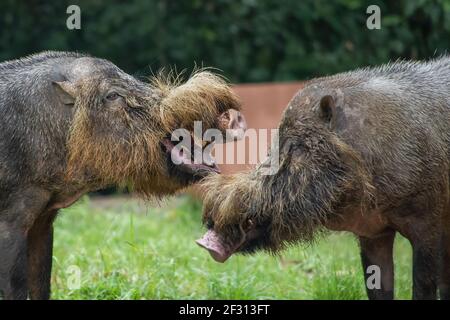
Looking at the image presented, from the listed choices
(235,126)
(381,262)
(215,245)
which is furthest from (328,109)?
(381,262)

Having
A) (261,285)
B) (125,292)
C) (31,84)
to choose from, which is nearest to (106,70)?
(31,84)

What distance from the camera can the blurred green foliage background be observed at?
10398mm

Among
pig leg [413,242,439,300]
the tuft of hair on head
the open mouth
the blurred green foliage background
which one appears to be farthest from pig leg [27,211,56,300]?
A: the blurred green foliage background

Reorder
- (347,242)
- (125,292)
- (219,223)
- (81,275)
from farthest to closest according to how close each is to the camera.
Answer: (347,242) < (81,275) < (125,292) < (219,223)

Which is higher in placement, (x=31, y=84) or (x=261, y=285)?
(x=31, y=84)

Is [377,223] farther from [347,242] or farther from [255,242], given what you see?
[347,242]

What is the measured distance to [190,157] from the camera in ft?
16.6

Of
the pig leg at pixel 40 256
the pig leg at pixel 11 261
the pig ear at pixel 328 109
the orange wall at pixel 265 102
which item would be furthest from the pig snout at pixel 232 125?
the orange wall at pixel 265 102

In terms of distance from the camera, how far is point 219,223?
477 cm

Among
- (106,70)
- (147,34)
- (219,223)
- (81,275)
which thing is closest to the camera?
(219,223)

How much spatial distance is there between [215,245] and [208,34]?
6639 millimetres
